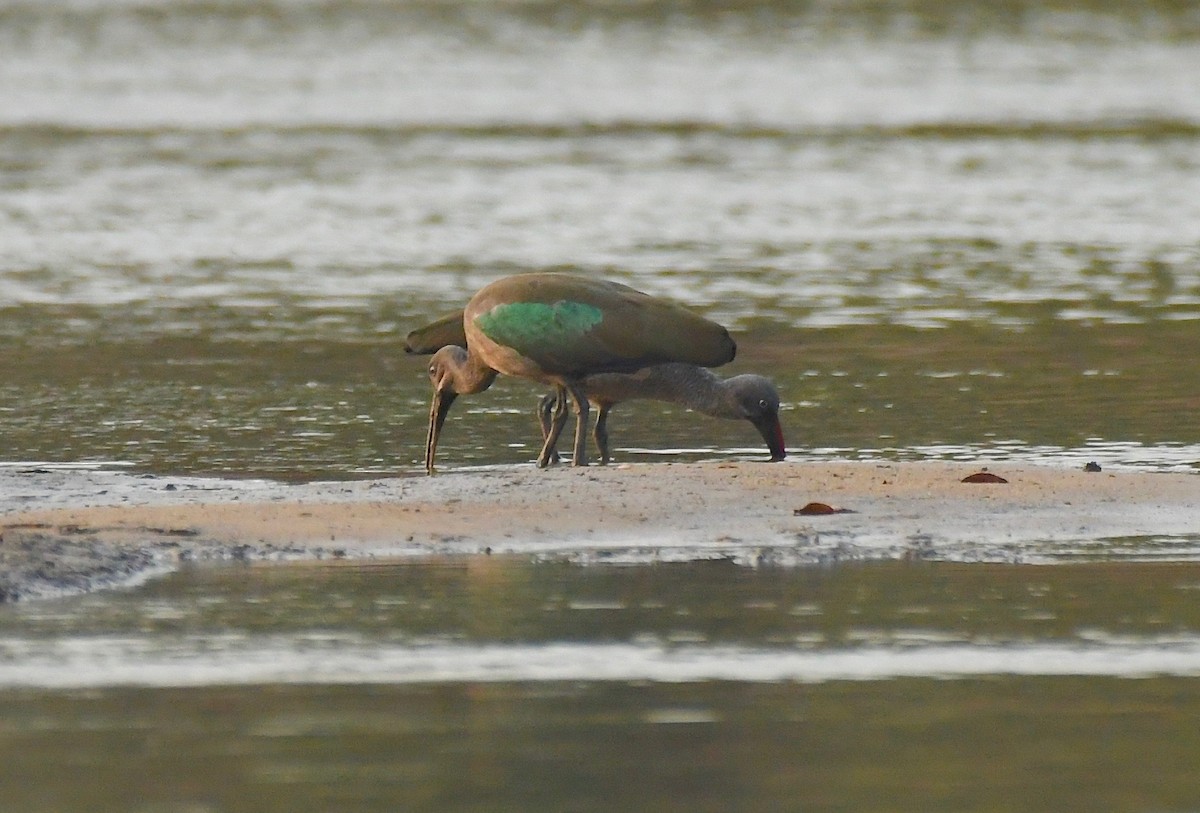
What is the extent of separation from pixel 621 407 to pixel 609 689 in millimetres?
8026

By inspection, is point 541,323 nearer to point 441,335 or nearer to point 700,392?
point 700,392

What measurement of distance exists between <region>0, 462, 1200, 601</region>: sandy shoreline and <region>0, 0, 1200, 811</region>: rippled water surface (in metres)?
0.47

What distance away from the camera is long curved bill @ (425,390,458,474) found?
1359cm

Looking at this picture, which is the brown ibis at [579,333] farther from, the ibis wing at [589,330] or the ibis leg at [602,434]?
the ibis leg at [602,434]

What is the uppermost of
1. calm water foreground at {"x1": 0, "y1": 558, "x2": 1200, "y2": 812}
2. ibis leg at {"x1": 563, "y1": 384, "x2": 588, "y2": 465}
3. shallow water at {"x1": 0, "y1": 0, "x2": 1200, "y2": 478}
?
calm water foreground at {"x1": 0, "y1": 558, "x2": 1200, "y2": 812}

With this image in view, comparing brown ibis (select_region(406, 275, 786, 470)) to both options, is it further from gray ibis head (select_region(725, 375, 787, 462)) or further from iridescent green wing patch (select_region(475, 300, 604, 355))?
iridescent green wing patch (select_region(475, 300, 604, 355))

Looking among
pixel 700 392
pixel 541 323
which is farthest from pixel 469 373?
pixel 700 392

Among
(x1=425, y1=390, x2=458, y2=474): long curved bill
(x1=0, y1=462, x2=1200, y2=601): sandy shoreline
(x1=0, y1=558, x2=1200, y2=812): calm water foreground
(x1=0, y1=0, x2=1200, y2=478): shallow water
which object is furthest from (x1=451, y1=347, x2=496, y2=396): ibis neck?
(x1=0, y1=558, x2=1200, y2=812): calm water foreground

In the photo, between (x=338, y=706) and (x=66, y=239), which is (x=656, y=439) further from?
(x=66, y=239)

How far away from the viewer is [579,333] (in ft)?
42.0

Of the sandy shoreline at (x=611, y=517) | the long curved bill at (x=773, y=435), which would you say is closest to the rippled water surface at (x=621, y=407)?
the sandy shoreline at (x=611, y=517)

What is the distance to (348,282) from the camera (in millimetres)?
23531

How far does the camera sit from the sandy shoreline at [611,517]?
1084 centimetres

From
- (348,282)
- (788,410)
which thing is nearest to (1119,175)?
(348,282)
